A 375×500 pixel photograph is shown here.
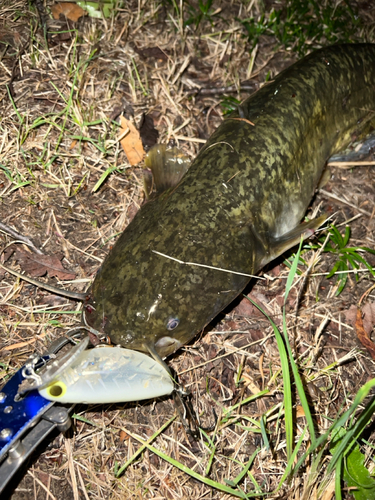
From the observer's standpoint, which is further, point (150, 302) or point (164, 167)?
point (164, 167)

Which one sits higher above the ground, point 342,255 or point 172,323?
point 172,323

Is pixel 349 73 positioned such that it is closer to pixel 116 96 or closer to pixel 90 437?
pixel 116 96

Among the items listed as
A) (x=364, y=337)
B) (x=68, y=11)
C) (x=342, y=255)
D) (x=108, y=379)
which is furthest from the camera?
(x=68, y=11)

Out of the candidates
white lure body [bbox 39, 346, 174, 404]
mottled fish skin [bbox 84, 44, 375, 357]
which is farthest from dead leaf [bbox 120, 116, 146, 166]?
white lure body [bbox 39, 346, 174, 404]

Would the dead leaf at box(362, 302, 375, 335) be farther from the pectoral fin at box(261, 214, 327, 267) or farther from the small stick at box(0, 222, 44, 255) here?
the small stick at box(0, 222, 44, 255)

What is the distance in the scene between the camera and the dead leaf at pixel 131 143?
3154mm

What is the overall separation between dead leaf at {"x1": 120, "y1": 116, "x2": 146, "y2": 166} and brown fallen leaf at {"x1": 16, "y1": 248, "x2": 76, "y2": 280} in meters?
0.85

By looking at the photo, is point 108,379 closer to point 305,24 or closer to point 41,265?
point 41,265

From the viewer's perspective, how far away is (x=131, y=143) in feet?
10.5

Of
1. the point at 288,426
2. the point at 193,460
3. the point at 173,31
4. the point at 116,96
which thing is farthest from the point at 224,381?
the point at 173,31

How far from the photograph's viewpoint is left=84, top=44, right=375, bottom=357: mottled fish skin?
2203 mm

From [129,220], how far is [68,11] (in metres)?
1.78

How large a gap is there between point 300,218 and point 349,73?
3.44ft

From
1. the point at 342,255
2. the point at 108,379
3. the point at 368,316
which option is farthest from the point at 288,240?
the point at 108,379
